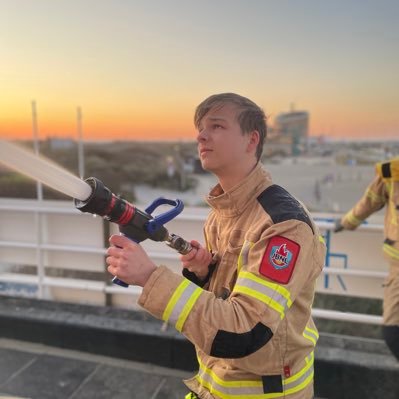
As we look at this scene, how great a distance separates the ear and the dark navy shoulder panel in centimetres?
15

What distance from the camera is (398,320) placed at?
2475 mm

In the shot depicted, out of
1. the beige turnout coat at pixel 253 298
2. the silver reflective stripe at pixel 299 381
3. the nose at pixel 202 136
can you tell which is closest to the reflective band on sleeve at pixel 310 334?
the beige turnout coat at pixel 253 298

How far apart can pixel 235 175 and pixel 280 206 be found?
0.68 feet

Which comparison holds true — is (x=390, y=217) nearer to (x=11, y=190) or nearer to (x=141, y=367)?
(x=141, y=367)

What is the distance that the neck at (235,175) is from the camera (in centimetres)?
142

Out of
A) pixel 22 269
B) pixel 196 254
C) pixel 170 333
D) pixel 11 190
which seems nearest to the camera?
pixel 196 254

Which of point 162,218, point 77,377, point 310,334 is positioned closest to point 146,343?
point 77,377

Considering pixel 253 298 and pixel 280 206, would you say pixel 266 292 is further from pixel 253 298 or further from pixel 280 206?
pixel 280 206

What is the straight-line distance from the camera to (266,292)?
117 cm

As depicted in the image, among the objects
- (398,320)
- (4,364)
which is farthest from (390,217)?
(4,364)

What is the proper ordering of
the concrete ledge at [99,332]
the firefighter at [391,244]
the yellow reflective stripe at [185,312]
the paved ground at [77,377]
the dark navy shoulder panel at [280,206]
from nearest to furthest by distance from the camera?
the yellow reflective stripe at [185,312] → the dark navy shoulder panel at [280,206] → the firefighter at [391,244] → the paved ground at [77,377] → the concrete ledge at [99,332]

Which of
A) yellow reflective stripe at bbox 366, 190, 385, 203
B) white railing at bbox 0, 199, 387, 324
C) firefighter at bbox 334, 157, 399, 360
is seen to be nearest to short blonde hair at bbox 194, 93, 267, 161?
firefighter at bbox 334, 157, 399, 360

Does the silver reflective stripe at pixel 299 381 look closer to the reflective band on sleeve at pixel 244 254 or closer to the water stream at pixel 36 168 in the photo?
the reflective band on sleeve at pixel 244 254

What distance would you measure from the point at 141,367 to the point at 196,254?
218 centimetres
